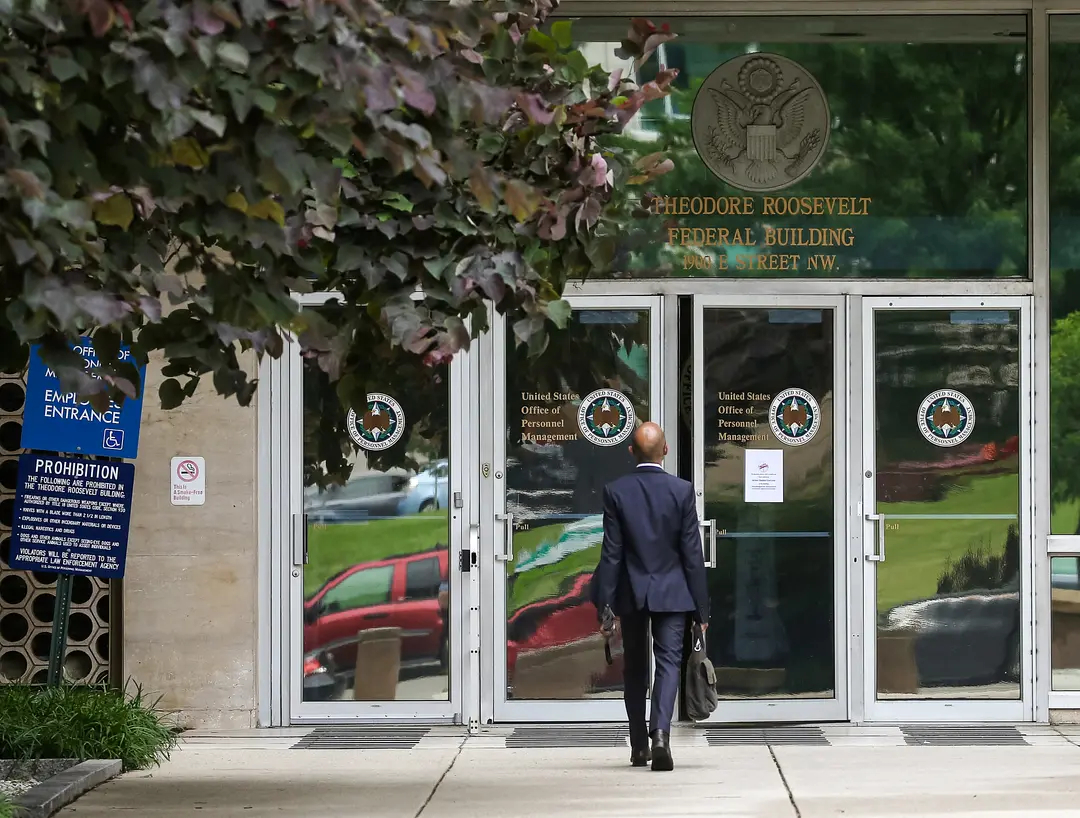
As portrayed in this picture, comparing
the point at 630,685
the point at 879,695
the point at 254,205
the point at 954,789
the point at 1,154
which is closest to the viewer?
the point at 1,154

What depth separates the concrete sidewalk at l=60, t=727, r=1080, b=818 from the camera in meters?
7.36

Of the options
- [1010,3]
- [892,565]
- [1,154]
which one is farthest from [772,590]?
[1,154]

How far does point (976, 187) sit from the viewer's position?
9.95 m

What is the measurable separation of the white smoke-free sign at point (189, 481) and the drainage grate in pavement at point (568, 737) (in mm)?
2298

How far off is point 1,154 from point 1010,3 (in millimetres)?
7112

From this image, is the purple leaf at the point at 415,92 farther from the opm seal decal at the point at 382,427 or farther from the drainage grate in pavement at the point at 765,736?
the drainage grate in pavement at the point at 765,736

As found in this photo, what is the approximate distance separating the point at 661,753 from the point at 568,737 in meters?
1.40

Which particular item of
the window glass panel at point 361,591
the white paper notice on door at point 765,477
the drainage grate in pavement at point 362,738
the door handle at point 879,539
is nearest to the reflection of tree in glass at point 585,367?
the white paper notice on door at point 765,477

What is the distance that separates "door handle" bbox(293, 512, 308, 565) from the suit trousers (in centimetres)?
237

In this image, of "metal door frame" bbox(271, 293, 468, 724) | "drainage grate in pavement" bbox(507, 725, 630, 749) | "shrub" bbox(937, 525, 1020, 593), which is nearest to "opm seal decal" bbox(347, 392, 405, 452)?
"metal door frame" bbox(271, 293, 468, 724)

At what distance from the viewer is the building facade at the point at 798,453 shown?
9898 millimetres

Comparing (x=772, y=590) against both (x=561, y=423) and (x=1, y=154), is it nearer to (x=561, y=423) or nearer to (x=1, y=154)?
(x=561, y=423)

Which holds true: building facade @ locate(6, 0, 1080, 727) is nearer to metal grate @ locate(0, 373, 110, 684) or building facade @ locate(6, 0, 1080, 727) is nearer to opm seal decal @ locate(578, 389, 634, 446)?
opm seal decal @ locate(578, 389, 634, 446)

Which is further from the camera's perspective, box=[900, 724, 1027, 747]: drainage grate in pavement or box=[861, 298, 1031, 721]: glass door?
box=[861, 298, 1031, 721]: glass door
